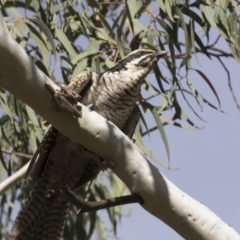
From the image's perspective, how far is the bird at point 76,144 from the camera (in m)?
3.29

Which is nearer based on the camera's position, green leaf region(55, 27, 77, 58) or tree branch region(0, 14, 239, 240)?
tree branch region(0, 14, 239, 240)

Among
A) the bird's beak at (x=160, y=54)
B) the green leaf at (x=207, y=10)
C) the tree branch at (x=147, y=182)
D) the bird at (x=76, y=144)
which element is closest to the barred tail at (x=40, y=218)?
the bird at (x=76, y=144)

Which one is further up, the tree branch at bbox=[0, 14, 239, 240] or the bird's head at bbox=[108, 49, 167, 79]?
the bird's head at bbox=[108, 49, 167, 79]

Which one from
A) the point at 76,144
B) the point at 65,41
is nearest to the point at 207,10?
the point at 65,41

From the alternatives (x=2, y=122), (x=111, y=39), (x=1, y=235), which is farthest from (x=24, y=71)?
(x=1, y=235)

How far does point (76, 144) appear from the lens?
333 centimetres

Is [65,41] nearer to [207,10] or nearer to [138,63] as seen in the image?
[138,63]

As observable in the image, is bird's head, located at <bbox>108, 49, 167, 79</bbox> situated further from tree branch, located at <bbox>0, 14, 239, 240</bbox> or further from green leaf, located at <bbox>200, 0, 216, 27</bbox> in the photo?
tree branch, located at <bbox>0, 14, 239, 240</bbox>

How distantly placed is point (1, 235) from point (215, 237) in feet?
10.3

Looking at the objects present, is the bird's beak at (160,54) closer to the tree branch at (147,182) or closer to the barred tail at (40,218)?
the barred tail at (40,218)

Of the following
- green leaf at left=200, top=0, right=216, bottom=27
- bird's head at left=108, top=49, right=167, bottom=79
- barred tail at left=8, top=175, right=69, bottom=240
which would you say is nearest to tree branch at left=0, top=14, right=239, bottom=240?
barred tail at left=8, top=175, right=69, bottom=240

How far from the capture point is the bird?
329cm

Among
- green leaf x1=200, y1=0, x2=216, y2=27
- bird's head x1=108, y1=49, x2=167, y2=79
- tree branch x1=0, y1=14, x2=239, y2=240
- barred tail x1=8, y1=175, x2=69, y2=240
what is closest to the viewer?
tree branch x1=0, y1=14, x2=239, y2=240

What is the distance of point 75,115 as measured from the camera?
250 cm
